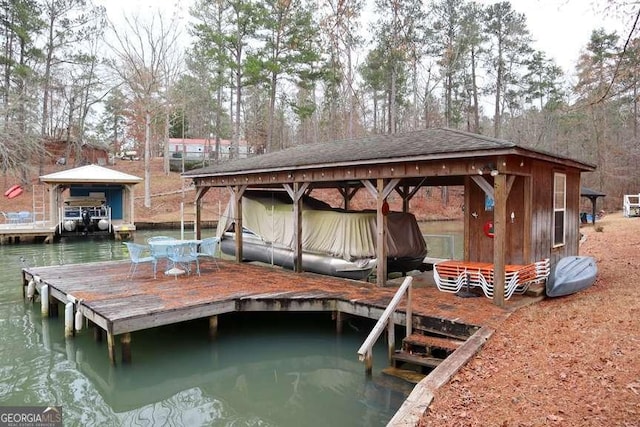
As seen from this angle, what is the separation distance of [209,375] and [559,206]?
714cm

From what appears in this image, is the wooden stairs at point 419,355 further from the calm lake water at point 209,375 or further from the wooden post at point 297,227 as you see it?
the wooden post at point 297,227

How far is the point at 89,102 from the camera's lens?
34688 millimetres

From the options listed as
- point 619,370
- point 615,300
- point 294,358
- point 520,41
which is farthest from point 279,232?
point 520,41

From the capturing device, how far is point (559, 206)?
28.3 ft

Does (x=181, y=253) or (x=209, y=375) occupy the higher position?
(x=181, y=253)

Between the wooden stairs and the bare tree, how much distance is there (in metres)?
25.3

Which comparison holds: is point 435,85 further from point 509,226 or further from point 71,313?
point 71,313

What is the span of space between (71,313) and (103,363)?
57.3 inches

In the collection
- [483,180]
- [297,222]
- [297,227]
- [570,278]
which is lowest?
[570,278]

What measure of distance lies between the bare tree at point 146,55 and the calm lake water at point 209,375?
73.2 ft

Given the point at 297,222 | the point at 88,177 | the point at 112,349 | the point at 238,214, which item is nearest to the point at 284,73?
the point at 88,177

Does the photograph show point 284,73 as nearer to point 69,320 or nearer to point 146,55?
point 146,55

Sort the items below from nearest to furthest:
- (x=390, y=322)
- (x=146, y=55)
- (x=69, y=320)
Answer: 1. (x=390, y=322)
2. (x=69, y=320)
3. (x=146, y=55)

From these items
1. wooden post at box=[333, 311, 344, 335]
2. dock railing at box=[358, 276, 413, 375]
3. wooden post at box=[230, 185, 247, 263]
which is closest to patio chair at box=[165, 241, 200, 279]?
wooden post at box=[230, 185, 247, 263]
